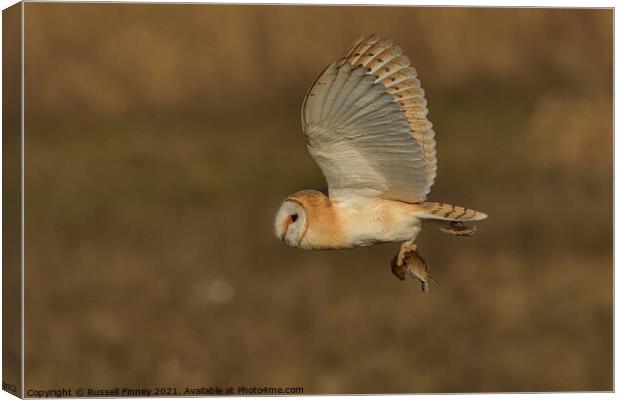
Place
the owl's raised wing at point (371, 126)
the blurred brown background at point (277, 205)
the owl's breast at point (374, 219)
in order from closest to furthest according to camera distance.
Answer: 1. the owl's raised wing at point (371, 126)
2. the owl's breast at point (374, 219)
3. the blurred brown background at point (277, 205)

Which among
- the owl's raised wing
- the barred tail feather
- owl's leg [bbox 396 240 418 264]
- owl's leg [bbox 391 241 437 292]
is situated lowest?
owl's leg [bbox 391 241 437 292]

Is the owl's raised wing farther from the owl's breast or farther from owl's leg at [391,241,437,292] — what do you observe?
owl's leg at [391,241,437,292]

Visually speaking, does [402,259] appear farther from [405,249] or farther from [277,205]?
[277,205]

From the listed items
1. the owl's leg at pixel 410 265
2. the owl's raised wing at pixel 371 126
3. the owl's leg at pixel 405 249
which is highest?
the owl's raised wing at pixel 371 126

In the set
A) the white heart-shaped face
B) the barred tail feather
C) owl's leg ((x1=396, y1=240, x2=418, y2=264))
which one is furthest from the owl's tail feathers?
the white heart-shaped face

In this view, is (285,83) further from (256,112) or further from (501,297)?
(501,297)

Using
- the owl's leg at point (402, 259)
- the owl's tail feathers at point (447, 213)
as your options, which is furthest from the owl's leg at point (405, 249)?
the owl's tail feathers at point (447, 213)

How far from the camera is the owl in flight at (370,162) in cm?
546

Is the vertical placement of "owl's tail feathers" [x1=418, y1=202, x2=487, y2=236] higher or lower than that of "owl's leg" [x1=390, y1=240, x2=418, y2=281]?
higher

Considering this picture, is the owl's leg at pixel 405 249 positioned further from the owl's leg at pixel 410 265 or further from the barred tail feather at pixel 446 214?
the barred tail feather at pixel 446 214

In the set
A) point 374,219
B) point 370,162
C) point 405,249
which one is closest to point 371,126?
point 370,162

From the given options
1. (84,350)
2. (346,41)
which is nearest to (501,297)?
(346,41)

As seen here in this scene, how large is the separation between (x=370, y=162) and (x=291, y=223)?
39 cm

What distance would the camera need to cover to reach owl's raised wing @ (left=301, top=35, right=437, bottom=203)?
17.8 feet
